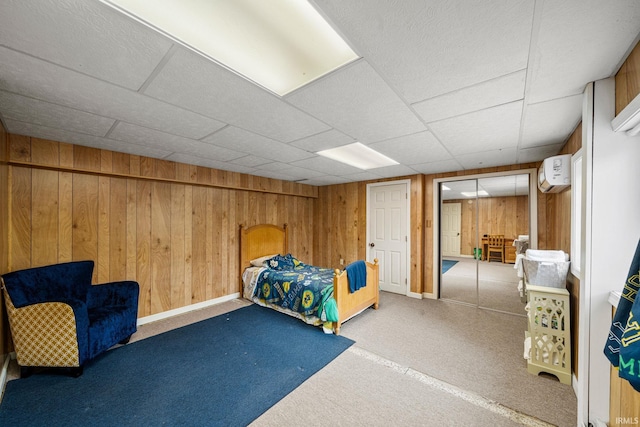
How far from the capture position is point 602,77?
1371 mm

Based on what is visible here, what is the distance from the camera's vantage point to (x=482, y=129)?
217cm

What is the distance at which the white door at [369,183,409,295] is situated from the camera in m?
4.53

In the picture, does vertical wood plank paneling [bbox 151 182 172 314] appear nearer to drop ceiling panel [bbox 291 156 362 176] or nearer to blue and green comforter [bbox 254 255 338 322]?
blue and green comforter [bbox 254 255 338 322]

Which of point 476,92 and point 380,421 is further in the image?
point 380,421

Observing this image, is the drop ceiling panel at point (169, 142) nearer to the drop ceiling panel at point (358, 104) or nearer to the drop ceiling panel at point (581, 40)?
the drop ceiling panel at point (358, 104)

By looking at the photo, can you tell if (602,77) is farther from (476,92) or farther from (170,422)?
(170,422)

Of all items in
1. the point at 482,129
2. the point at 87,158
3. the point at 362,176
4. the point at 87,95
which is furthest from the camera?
the point at 362,176

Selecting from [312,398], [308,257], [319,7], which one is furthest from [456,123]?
[308,257]

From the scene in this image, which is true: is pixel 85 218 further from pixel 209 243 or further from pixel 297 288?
pixel 297 288

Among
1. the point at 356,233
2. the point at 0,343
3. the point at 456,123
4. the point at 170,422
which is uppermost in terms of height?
the point at 456,123

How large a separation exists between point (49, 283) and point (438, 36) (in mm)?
3866

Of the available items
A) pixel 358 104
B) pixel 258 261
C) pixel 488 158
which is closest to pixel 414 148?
pixel 488 158

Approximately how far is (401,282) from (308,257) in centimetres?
220

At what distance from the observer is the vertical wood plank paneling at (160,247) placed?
3.37 metres
